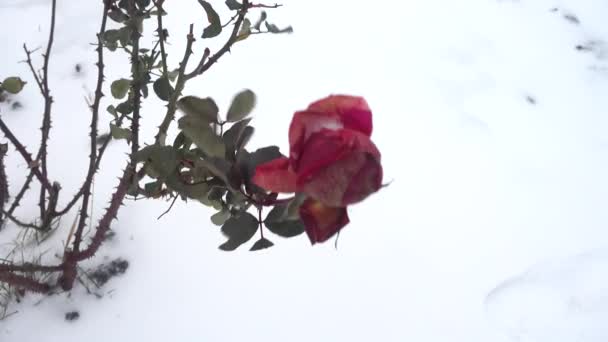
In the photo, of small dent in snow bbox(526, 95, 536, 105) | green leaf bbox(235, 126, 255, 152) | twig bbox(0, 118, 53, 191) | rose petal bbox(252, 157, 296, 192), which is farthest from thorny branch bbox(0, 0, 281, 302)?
small dent in snow bbox(526, 95, 536, 105)

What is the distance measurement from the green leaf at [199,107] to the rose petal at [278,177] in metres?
0.12

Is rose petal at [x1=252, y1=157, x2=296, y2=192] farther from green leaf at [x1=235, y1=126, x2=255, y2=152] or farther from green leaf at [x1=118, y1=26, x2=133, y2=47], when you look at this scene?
green leaf at [x1=118, y1=26, x2=133, y2=47]

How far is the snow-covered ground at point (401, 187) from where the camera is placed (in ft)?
3.41

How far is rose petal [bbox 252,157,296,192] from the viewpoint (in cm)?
40

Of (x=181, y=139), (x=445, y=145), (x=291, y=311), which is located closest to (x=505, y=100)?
(x=445, y=145)

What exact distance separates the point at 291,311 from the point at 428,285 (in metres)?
0.29

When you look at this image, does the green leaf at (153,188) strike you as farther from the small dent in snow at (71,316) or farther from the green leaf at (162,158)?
the small dent in snow at (71,316)

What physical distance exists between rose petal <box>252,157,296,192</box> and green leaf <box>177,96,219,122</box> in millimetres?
119

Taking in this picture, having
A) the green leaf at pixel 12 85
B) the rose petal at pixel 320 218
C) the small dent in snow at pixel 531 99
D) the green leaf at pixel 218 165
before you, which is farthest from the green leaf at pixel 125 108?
the small dent in snow at pixel 531 99

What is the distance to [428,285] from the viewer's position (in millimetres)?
1109

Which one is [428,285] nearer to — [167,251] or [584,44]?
[167,251]

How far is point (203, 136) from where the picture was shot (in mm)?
478

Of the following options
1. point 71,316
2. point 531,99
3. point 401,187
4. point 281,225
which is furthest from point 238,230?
point 531,99

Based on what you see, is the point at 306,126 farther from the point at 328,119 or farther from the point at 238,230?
the point at 238,230
